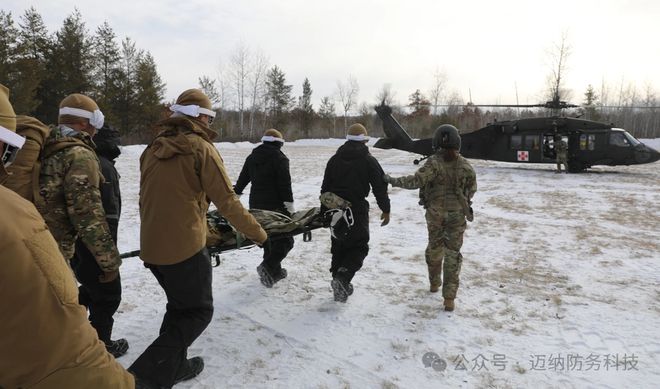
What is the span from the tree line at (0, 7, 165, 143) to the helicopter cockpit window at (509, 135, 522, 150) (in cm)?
2397

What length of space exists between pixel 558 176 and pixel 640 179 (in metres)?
2.45

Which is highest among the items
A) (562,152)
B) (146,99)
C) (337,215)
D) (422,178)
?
(146,99)

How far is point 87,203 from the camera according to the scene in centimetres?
256

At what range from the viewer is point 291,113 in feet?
180

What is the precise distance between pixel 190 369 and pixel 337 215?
6.38 feet

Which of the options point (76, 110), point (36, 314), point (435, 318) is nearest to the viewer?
point (36, 314)

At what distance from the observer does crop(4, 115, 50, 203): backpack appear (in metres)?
2.34

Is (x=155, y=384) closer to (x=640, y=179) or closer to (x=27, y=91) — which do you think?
(x=640, y=179)

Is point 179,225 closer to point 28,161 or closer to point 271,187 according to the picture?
point 28,161

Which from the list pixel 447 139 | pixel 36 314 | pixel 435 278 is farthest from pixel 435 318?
pixel 36 314

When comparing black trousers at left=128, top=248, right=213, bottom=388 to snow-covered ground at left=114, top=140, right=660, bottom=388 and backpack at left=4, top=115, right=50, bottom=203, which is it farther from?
backpack at left=4, top=115, right=50, bottom=203

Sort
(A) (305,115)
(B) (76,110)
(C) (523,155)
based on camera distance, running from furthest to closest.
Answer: (A) (305,115), (C) (523,155), (B) (76,110)

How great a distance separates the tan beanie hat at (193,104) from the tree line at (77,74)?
86.1 ft

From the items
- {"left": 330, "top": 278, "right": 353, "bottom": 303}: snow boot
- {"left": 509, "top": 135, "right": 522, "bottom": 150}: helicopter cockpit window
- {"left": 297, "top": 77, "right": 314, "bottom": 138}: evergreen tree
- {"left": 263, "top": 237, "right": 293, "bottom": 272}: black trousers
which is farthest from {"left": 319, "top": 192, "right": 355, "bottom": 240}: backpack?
{"left": 297, "top": 77, "right": 314, "bottom": 138}: evergreen tree
